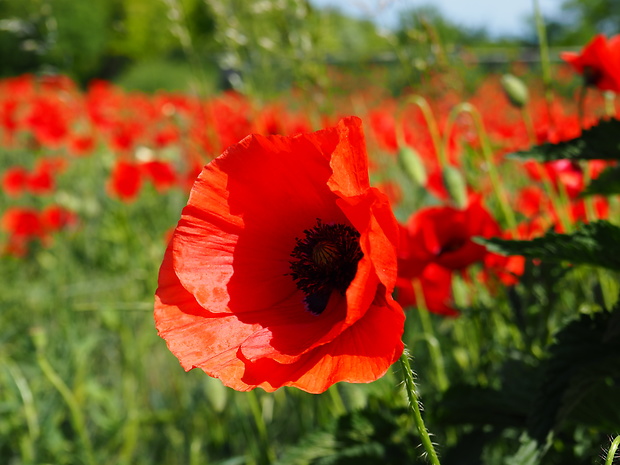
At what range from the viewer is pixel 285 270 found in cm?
80

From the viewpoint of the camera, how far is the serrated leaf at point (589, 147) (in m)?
0.83

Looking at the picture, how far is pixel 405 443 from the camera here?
3.33 feet

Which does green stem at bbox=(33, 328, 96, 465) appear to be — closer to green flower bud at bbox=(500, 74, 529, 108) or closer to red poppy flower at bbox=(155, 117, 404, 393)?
red poppy flower at bbox=(155, 117, 404, 393)

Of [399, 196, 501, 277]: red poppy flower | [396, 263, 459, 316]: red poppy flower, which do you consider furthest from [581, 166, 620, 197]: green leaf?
[396, 263, 459, 316]: red poppy flower

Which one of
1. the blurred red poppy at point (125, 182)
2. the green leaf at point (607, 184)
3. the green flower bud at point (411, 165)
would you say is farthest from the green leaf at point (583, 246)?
the blurred red poppy at point (125, 182)

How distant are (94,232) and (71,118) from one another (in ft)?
5.31

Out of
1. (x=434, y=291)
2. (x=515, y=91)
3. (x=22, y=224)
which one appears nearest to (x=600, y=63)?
(x=515, y=91)

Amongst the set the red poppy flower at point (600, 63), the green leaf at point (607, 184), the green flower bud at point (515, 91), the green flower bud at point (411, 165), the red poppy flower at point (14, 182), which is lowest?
the green leaf at point (607, 184)

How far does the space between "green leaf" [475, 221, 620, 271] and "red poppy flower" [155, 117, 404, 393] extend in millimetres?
181

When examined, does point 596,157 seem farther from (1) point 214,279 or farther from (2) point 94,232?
(2) point 94,232

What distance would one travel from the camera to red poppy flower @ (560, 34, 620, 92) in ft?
3.57

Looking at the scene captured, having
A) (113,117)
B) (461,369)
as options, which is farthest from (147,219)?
(461,369)

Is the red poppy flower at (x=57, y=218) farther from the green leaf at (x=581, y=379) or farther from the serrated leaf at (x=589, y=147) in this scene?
the green leaf at (x=581, y=379)

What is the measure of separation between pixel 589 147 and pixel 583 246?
211 millimetres
